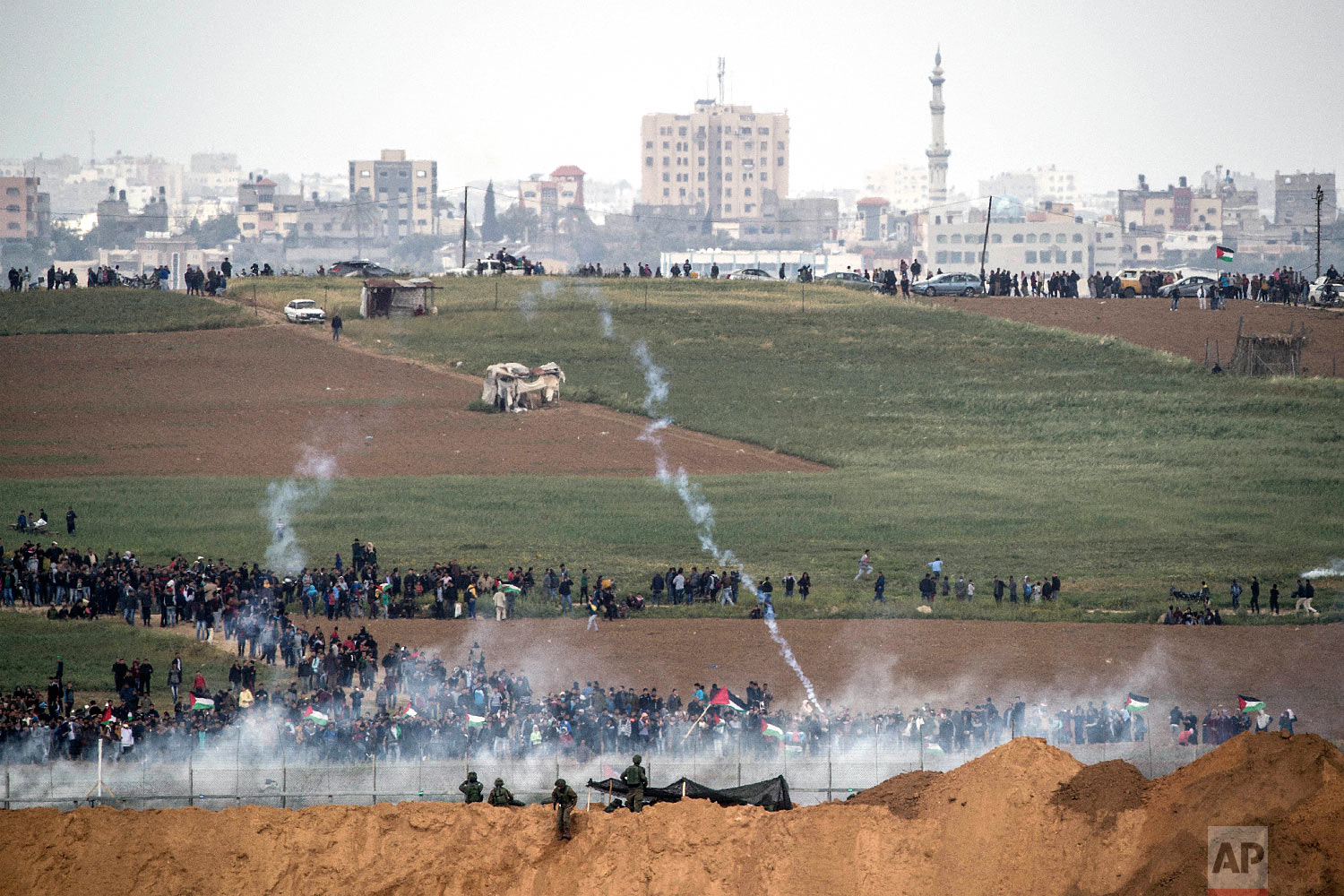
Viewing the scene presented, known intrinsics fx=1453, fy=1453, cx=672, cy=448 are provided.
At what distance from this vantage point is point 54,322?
78250mm

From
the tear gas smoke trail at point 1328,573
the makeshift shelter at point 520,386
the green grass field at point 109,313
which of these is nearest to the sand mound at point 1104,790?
the tear gas smoke trail at point 1328,573

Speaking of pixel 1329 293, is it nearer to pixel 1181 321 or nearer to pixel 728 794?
pixel 1181 321

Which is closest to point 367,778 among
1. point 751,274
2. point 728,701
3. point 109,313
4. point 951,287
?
point 728,701

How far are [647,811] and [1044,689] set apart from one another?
59.4 ft

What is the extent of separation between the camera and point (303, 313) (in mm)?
80875

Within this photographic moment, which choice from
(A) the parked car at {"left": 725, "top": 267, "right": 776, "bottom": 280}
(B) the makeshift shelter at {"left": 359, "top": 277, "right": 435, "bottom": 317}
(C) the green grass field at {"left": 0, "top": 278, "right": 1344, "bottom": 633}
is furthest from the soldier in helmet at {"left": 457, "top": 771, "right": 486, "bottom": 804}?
(A) the parked car at {"left": 725, "top": 267, "right": 776, "bottom": 280}

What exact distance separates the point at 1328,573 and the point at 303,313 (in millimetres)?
54979

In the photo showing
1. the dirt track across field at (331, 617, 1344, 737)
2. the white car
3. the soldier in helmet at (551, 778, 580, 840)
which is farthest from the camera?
the white car

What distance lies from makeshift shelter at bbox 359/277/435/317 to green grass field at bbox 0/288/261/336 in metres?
6.35

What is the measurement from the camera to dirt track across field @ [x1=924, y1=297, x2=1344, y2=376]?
76.4 meters

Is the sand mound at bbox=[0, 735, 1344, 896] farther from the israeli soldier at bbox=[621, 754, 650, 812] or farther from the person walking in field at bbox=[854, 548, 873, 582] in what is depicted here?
the person walking in field at bbox=[854, 548, 873, 582]

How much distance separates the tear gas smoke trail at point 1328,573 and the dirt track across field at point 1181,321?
28254mm

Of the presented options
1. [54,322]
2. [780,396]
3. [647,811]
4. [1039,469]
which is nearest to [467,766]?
[647,811]

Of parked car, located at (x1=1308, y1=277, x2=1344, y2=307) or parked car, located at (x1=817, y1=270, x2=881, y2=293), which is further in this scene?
parked car, located at (x1=817, y1=270, x2=881, y2=293)
